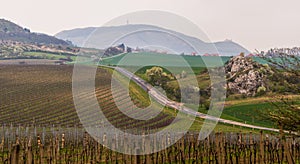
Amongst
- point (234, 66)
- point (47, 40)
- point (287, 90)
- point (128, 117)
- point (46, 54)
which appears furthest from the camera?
point (47, 40)

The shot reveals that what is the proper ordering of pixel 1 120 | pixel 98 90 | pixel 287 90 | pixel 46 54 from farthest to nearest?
pixel 46 54 < pixel 98 90 < pixel 1 120 < pixel 287 90

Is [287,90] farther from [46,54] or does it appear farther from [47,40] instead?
[47,40]

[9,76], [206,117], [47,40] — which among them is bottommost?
[206,117]

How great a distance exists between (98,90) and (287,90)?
38.7 metres

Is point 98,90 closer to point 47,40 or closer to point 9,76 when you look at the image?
point 9,76

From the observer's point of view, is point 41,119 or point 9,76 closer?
point 41,119

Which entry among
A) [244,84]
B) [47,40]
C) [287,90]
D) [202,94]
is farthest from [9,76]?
[47,40]

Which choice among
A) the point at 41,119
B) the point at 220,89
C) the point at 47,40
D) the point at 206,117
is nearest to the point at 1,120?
the point at 41,119

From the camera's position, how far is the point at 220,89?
49.3m

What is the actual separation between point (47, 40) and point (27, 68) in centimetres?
13139

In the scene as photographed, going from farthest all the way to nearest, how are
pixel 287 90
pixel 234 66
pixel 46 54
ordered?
pixel 46 54, pixel 234 66, pixel 287 90

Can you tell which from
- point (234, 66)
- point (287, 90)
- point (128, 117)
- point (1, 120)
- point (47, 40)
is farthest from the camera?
point (47, 40)

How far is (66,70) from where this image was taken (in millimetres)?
67750

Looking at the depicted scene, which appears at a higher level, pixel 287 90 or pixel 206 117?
pixel 287 90
